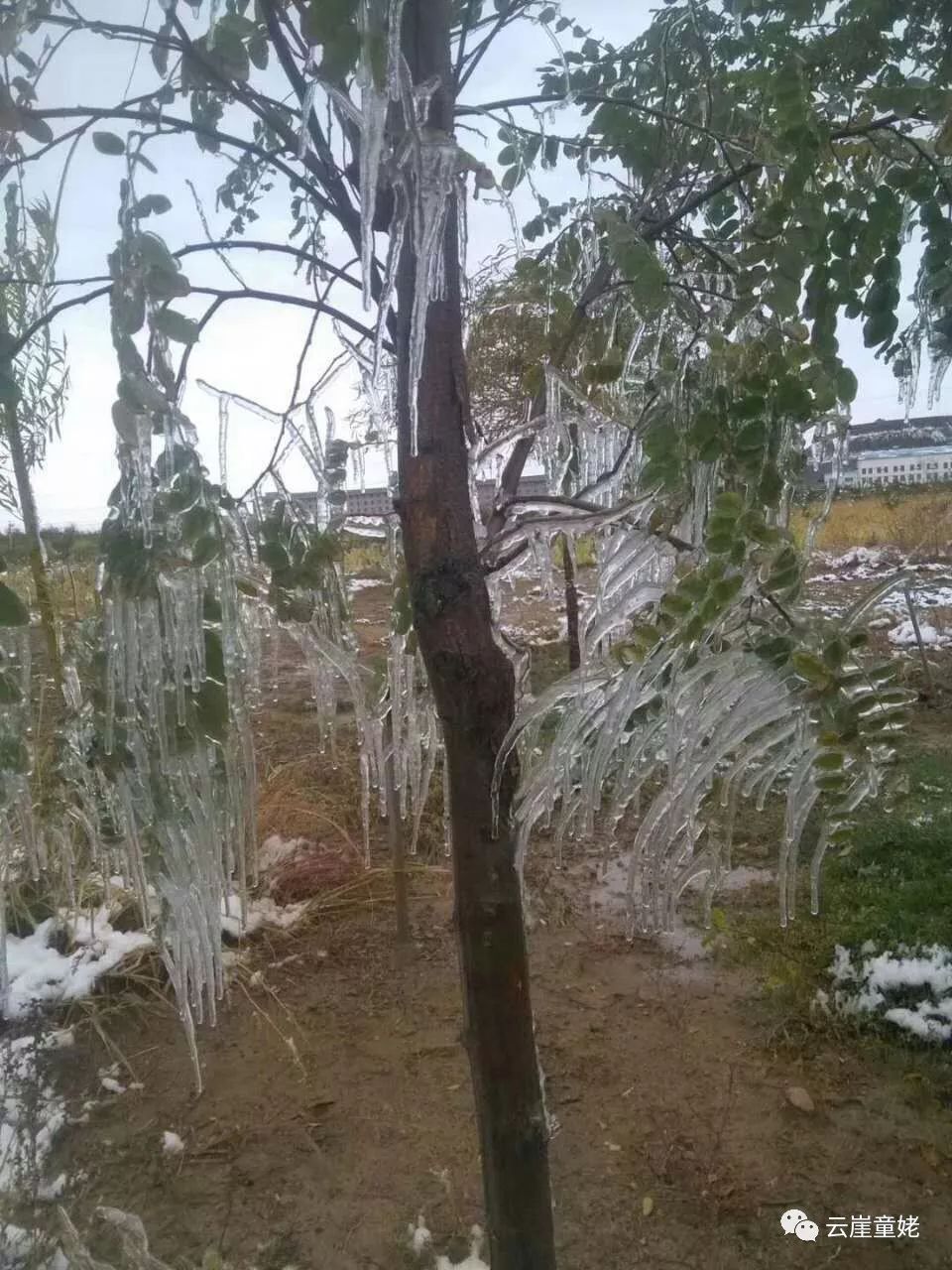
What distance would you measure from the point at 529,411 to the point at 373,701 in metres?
0.51

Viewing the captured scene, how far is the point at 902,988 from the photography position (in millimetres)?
2406

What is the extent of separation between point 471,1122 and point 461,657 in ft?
5.44

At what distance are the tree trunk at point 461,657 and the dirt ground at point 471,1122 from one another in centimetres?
106

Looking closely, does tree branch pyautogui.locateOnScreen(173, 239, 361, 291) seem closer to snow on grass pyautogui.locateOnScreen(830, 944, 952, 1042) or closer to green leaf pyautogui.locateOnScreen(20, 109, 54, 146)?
green leaf pyautogui.locateOnScreen(20, 109, 54, 146)

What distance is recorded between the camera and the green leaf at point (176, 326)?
0.83 m

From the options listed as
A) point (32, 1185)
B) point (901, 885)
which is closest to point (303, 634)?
point (32, 1185)

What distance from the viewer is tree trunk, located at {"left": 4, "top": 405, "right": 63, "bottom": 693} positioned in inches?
55.2

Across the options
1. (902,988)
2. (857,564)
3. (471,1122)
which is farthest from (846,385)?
(857,564)

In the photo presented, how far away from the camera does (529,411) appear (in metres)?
1.33

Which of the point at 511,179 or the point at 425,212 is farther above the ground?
the point at 511,179

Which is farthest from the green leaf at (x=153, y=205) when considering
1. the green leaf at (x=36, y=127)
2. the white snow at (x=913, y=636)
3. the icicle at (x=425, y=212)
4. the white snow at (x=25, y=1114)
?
the white snow at (x=913, y=636)

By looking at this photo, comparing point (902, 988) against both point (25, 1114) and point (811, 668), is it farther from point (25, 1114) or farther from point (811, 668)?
point (25, 1114)

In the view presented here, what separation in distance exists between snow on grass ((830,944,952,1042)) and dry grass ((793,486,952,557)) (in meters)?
5.65

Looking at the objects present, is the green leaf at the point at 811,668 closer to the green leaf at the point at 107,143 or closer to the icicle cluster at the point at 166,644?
the icicle cluster at the point at 166,644
